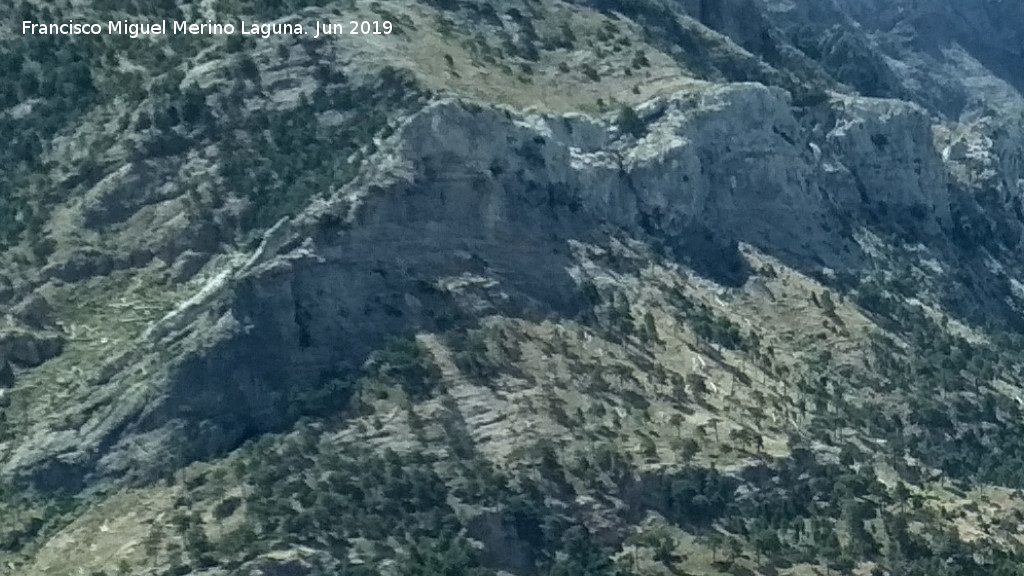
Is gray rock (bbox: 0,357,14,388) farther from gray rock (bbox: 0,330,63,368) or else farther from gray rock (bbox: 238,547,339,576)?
gray rock (bbox: 238,547,339,576)

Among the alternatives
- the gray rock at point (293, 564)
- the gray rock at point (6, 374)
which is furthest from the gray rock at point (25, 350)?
the gray rock at point (293, 564)

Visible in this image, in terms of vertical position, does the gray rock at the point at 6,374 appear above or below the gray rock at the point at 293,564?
above

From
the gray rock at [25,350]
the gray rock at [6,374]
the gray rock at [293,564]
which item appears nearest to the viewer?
the gray rock at [293,564]

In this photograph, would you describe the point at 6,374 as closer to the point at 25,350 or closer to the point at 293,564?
the point at 25,350

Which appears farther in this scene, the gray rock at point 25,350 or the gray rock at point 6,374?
the gray rock at point 25,350

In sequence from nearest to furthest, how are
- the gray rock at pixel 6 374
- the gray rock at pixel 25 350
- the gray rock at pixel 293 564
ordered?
the gray rock at pixel 293 564
the gray rock at pixel 6 374
the gray rock at pixel 25 350

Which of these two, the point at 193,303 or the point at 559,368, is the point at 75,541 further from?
the point at 559,368

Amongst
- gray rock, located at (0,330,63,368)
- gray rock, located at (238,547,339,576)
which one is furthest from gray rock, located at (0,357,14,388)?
gray rock, located at (238,547,339,576)

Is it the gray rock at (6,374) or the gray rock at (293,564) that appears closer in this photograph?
the gray rock at (293,564)

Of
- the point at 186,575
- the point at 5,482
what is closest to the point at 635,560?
the point at 186,575

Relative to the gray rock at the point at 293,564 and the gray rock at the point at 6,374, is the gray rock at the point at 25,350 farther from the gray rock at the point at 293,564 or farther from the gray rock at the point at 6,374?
the gray rock at the point at 293,564

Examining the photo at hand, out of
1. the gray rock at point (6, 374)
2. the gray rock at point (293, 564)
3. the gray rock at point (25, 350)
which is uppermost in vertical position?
the gray rock at point (25, 350)

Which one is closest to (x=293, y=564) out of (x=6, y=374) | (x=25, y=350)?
(x=6, y=374)
